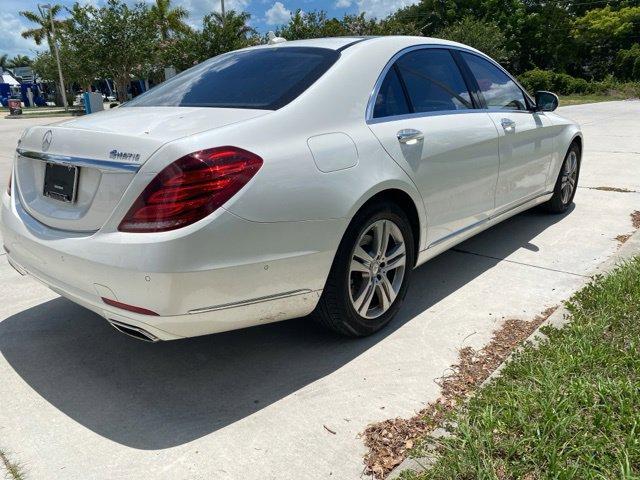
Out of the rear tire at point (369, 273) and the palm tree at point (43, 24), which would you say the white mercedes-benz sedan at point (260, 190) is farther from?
the palm tree at point (43, 24)

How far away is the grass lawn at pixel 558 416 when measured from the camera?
1.96 meters

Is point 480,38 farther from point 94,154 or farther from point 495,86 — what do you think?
point 94,154

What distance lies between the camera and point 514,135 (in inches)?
164

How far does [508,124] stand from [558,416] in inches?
98.7

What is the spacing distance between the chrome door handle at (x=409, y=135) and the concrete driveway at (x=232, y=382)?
1.09 meters

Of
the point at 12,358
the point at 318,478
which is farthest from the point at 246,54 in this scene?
the point at 318,478

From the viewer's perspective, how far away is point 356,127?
2834mm

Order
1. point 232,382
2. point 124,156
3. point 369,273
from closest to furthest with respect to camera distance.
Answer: point 124,156
point 232,382
point 369,273

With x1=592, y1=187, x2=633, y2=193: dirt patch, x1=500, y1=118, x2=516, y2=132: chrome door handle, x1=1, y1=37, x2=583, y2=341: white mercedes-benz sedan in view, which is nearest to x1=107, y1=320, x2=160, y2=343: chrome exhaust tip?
x1=1, y1=37, x2=583, y2=341: white mercedes-benz sedan

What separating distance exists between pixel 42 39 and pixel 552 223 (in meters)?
49.5

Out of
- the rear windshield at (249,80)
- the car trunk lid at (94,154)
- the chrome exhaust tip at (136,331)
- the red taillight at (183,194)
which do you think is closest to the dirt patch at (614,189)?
the rear windshield at (249,80)

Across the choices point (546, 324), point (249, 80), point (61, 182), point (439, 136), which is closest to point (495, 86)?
point (439, 136)

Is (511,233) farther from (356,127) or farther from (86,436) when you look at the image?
(86,436)

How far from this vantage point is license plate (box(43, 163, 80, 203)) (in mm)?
2482
